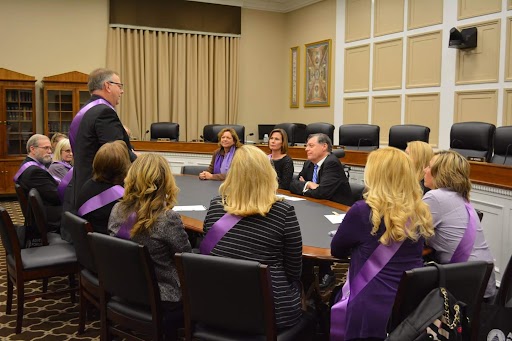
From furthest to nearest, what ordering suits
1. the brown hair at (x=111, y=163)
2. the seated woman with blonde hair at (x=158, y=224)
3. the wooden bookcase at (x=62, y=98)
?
the wooden bookcase at (x=62, y=98)
the brown hair at (x=111, y=163)
the seated woman with blonde hair at (x=158, y=224)

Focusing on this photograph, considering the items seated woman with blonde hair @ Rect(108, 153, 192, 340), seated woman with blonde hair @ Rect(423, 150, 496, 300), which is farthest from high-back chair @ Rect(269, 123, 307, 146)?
seated woman with blonde hair @ Rect(108, 153, 192, 340)

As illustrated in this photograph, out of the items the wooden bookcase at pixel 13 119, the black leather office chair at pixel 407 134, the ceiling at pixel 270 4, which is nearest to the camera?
the black leather office chair at pixel 407 134

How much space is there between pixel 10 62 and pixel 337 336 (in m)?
8.12

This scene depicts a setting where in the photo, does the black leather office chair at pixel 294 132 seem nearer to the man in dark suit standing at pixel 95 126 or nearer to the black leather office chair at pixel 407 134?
the black leather office chair at pixel 407 134

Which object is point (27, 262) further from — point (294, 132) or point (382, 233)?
point (294, 132)

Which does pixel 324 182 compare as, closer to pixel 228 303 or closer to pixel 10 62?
pixel 228 303

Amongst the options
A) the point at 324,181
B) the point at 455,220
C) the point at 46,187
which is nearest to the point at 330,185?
the point at 324,181

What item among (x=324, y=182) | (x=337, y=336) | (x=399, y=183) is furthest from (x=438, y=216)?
(x=324, y=182)

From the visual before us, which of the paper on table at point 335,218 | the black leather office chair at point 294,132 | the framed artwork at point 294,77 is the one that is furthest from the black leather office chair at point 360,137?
the framed artwork at point 294,77

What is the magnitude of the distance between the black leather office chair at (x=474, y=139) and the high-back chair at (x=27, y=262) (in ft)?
12.9

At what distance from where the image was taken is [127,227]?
2.38 meters

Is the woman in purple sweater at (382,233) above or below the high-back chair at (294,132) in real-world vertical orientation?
below

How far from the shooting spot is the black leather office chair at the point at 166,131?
8.20m

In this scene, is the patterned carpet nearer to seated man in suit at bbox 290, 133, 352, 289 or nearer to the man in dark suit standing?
the man in dark suit standing
